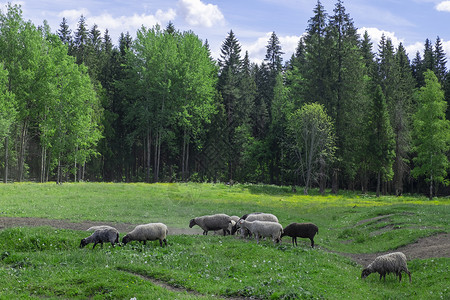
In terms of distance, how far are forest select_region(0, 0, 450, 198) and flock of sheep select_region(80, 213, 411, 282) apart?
3975 cm

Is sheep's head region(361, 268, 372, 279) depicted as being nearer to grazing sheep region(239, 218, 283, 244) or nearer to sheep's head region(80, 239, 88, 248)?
grazing sheep region(239, 218, 283, 244)

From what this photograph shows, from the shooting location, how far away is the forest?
60.1m

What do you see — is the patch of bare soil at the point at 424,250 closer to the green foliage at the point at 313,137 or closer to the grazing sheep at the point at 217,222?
the grazing sheep at the point at 217,222

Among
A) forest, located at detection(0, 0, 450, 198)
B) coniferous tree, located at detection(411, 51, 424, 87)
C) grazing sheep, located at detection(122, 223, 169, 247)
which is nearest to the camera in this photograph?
grazing sheep, located at detection(122, 223, 169, 247)

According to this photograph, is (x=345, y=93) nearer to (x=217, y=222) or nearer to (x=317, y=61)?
(x=317, y=61)

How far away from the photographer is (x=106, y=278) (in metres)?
13.2

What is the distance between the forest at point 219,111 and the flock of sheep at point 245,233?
1565 inches

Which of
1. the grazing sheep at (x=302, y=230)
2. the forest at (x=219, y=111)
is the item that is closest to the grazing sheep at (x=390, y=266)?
the grazing sheep at (x=302, y=230)

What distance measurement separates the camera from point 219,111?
85.4 metres

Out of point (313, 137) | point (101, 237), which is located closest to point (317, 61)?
point (313, 137)

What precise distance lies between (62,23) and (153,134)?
39.1 metres

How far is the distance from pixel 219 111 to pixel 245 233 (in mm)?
63274

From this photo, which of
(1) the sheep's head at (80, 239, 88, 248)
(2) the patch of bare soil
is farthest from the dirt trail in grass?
(1) the sheep's head at (80, 239, 88, 248)

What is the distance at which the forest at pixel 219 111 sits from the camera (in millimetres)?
60094
